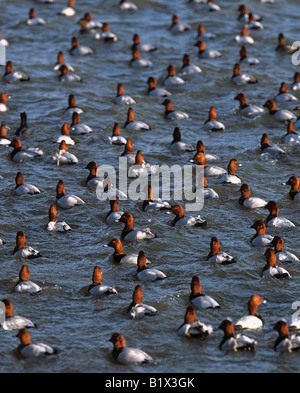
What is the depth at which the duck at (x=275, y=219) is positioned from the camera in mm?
20328

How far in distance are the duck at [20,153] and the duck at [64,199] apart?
8.90ft

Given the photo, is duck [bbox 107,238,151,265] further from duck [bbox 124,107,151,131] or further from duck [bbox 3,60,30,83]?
duck [bbox 3,60,30,83]

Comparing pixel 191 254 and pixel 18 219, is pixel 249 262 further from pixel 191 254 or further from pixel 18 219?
pixel 18 219

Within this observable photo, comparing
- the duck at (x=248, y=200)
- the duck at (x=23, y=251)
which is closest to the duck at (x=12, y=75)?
the duck at (x=248, y=200)

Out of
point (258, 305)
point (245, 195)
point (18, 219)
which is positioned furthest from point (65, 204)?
point (258, 305)

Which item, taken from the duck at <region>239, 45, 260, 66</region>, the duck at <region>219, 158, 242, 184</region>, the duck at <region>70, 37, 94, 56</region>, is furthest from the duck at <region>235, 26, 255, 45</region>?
the duck at <region>219, 158, 242, 184</region>

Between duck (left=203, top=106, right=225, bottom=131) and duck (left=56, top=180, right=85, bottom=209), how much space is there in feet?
18.7

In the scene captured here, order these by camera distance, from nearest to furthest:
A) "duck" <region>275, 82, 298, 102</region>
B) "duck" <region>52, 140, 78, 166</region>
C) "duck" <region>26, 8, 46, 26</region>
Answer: "duck" <region>52, 140, 78, 166</region> < "duck" <region>275, 82, 298, 102</region> < "duck" <region>26, 8, 46, 26</region>

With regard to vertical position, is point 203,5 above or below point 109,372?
above

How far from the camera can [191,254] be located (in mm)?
19406

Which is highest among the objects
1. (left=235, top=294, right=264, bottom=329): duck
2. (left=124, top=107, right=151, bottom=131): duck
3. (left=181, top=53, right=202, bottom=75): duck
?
(left=181, top=53, right=202, bottom=75): duck

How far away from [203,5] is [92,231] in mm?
17751

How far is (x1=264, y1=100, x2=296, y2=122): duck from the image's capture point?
2631 cm

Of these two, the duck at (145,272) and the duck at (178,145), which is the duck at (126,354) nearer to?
the duck at (145,272)
